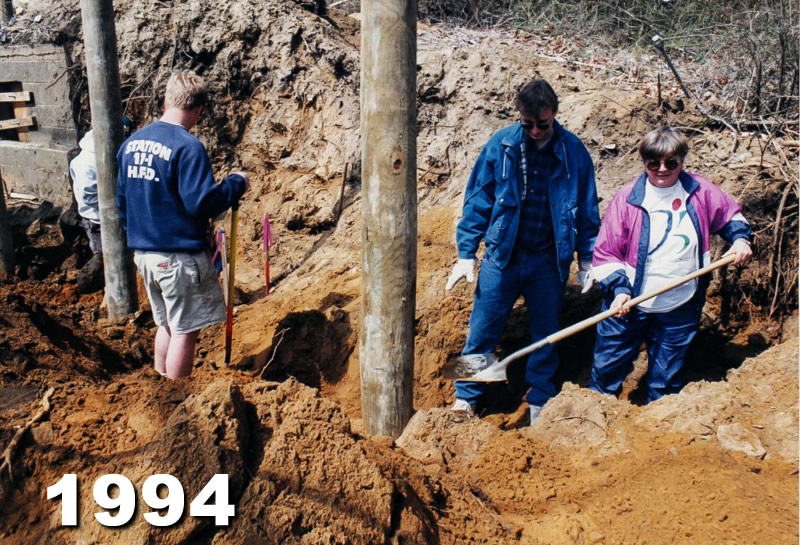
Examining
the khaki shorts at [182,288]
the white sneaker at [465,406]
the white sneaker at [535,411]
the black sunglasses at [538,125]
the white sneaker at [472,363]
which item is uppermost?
the black sunglasses at [538,125]

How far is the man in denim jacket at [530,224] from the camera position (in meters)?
3.75

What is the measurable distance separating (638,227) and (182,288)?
2803 millimetres

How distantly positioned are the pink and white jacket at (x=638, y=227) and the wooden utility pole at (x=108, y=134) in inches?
151

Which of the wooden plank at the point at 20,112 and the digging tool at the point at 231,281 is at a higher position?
the wooden plank at the point at 20,112

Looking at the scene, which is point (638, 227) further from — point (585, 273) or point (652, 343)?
point (652, 343)

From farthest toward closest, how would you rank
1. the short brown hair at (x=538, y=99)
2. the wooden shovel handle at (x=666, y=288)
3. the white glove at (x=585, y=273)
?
the white glove at (x=585, y=273)
the short brown hair at (x=538, y=99)
the wooden shovel handle at (x=666, y=288)

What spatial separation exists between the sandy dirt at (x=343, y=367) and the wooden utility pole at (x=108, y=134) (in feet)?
1.07

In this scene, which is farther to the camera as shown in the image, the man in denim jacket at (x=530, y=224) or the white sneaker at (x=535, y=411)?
the white sneaker at (x=535, y=411)

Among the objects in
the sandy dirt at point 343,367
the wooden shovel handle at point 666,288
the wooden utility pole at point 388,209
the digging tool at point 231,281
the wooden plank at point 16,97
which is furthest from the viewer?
the wooden plank at point 16,97

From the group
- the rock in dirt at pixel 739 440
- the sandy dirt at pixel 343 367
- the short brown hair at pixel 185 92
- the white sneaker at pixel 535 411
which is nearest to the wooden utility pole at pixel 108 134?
the sandy dirt at pixel 343 367

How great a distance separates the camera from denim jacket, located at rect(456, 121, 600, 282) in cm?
376

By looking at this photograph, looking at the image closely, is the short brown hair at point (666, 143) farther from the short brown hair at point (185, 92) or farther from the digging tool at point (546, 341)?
the short brown hair at point (185, 92)

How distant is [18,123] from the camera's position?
811 centimetres

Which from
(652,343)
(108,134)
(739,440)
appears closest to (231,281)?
(108,134)
